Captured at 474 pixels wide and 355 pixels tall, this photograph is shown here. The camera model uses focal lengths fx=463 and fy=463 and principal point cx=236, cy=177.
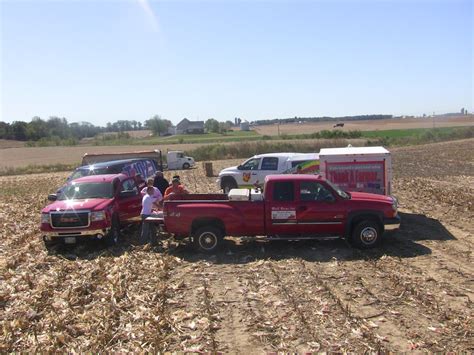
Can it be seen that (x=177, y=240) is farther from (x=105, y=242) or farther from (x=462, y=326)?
(x=462, y=326)

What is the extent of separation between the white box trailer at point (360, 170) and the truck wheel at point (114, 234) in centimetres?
596

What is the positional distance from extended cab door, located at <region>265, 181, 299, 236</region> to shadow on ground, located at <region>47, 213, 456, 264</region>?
1.54ft

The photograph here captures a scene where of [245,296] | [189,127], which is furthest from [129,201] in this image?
[189,127]

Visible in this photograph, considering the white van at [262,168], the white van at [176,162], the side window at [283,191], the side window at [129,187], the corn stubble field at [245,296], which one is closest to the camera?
the corn stubble field at [245,296]

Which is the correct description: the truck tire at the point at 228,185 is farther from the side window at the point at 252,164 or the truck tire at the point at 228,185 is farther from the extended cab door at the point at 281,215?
the extended cab door at the point at 281,215

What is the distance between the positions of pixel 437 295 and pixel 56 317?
594cm

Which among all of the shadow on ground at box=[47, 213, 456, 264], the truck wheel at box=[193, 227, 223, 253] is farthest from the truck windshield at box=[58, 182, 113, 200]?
the truck wheel at box=[193, 227, 223, 253]

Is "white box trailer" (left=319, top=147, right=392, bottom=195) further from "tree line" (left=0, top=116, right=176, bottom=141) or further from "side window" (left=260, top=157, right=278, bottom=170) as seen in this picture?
"tree line" (left=0, top=116, right=176, bottom=141)

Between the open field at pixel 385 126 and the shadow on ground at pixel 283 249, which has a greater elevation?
the open field at pixel 385 126

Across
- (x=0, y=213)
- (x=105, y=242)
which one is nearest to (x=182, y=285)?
(x=105, y=242)

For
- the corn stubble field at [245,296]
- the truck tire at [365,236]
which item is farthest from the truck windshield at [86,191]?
the truck tire at [365,236]

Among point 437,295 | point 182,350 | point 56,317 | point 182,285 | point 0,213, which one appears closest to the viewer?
point 182,350

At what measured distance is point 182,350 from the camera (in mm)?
5895

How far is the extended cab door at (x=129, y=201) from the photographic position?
1290 centimetres
